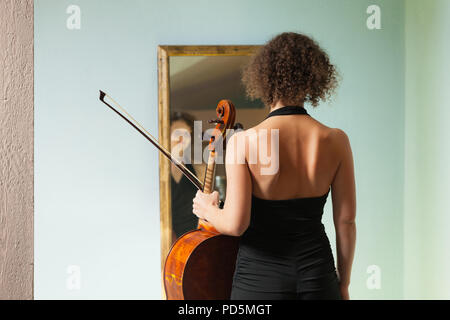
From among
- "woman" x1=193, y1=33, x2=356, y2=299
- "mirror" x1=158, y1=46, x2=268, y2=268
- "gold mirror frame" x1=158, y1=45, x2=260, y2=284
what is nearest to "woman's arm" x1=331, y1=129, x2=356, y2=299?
"woman" x1=193, y1=33, x2=356, y2=299

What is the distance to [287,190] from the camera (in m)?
1.09

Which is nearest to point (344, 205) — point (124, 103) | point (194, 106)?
point (194, 106)

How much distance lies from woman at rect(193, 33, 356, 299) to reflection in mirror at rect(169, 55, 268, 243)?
0.99 m

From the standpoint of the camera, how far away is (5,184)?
29.4 inches

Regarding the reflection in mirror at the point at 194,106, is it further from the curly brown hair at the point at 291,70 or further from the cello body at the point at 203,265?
the curly brown hair at the point at 291,70

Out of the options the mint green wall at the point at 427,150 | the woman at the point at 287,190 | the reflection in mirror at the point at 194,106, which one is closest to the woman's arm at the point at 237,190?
the woman at the point at 287,190

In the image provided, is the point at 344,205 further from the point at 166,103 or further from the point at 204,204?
the point at 166,103

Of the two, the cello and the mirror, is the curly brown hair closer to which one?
the cello

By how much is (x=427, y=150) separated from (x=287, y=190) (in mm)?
1236

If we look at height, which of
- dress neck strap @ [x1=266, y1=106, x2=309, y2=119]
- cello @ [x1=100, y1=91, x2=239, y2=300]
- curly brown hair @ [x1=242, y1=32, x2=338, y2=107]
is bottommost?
cello @ [x1=100, y1=91, x2=239, y2=300]

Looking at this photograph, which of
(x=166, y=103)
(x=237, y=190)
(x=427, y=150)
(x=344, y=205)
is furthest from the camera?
(x=166, y=103)

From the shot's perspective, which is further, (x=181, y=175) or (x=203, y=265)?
(x=181, y=175)

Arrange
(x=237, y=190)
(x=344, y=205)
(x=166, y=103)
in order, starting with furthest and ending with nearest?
(x=166, y=103) → (x=344, y=205) → (x=237, y=190)

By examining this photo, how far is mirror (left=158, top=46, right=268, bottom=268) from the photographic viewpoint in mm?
2135
